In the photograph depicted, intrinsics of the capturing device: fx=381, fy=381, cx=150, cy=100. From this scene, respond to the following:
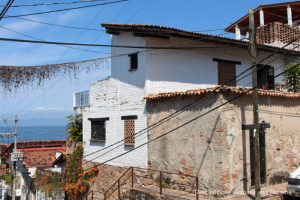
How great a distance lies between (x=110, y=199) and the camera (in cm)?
1777

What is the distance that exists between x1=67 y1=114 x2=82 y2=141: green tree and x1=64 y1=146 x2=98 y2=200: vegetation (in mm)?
1172

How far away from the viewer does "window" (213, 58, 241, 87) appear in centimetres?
1884

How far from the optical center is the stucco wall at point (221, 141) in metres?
12.8

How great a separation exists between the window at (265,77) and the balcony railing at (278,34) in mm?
2792

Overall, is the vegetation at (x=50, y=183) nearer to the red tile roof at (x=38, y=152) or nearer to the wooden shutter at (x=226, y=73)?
the red tile roof at (x=38, y=152)

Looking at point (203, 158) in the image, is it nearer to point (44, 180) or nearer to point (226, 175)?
point (226, 175)

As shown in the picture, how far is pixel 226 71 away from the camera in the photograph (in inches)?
756

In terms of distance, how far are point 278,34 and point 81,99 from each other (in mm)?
12834

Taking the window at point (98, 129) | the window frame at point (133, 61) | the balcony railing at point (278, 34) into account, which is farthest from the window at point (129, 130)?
the balcony railing at point (278, 34)

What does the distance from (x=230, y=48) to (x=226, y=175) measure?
8425 mm

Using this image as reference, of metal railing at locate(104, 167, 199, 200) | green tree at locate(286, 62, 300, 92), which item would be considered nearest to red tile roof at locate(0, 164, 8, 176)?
metal railing at locate(104, 167, 199, 200)

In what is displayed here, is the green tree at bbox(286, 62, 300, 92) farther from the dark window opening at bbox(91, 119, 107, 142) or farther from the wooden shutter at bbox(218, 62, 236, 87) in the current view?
the dark window opening at bbox(91, 119, 107, 142)

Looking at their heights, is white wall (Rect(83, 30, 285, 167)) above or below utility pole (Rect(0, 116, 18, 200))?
above

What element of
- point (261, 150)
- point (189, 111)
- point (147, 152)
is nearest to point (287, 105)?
point (261, 150)
